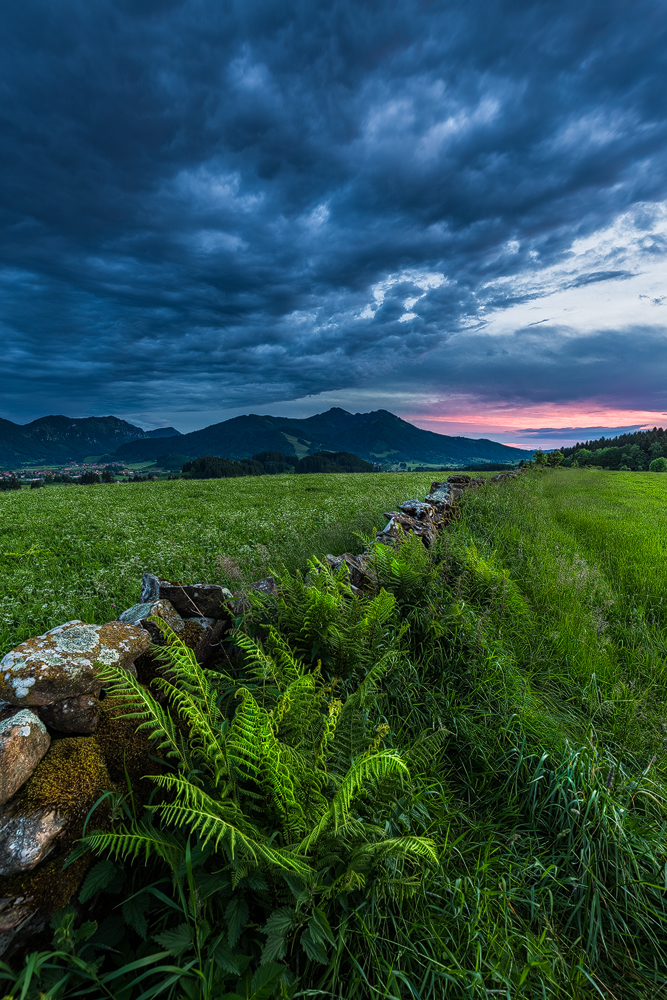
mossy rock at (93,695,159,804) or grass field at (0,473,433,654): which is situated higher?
mossy rock at (93,695,159,804)

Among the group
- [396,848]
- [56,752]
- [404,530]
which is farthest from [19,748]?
[404,530]

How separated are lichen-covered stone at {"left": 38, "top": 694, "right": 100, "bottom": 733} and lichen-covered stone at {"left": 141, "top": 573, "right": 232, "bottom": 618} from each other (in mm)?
1465

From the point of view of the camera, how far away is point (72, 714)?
250cm

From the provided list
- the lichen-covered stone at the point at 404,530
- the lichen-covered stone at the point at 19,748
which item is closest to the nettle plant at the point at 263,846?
the lichen-covered stone at the point at 19,748

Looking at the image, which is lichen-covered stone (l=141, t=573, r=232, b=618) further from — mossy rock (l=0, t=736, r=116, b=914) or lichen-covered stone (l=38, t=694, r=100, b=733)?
mossy rock (l=0, t=736, r=116, b=914)

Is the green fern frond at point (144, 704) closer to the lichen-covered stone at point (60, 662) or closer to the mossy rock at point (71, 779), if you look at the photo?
the lichen-covered stone at point (60, 662)

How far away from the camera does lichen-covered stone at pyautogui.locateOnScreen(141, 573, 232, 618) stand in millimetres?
4105

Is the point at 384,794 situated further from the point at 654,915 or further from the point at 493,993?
the point at 654,915

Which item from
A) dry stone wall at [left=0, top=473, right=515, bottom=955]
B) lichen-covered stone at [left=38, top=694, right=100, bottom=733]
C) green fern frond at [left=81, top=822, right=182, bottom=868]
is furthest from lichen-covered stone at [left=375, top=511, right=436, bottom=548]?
green fern frond at [left=81, top=822, right=182, bottom=868]

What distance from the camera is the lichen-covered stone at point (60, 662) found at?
2422mm

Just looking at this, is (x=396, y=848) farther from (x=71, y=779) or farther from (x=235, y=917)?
(x=71, y=779)

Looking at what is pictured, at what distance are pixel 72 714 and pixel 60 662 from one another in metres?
0.35

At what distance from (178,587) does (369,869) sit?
2984mm

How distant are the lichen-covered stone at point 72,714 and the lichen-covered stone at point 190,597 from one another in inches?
57.7
